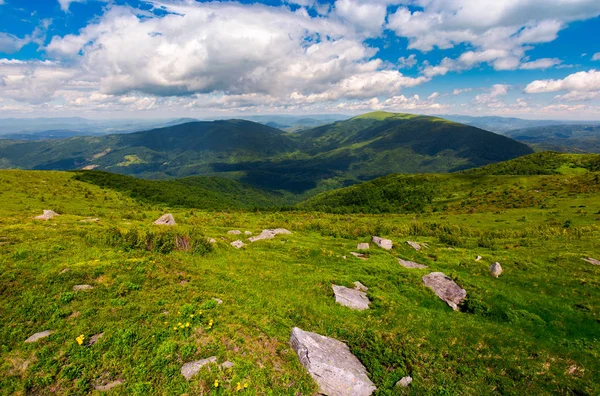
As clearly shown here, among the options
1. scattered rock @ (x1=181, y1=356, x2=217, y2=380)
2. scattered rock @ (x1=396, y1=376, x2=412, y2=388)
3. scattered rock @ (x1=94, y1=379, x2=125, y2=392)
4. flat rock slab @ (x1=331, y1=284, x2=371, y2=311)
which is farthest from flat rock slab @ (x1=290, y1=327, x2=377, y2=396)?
scattered rock @ (x1=94, y1=379, x2=125, y2=392)

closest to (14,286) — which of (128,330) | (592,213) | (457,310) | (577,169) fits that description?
(128,330)

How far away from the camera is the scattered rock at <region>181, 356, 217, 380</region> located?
1027cm

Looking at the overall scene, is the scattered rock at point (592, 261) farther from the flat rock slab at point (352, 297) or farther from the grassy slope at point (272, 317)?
the flat rock slab at point (352, 297)

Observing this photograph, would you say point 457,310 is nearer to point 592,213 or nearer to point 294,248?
point 294,248

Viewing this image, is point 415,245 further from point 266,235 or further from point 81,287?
point 81,287

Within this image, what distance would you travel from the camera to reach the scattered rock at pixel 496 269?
2365 cm

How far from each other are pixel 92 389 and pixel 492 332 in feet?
69.0

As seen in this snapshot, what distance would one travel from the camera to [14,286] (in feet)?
47.5

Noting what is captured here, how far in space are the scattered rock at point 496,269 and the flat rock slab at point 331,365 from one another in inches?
741

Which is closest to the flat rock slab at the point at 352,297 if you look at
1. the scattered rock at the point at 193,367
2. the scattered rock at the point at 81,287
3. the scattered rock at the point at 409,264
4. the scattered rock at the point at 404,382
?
the scattered rock at the point at 404,382

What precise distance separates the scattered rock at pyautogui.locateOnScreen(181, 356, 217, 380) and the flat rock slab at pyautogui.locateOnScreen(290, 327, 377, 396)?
4027 millimetres

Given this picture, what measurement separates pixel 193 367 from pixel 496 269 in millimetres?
26792

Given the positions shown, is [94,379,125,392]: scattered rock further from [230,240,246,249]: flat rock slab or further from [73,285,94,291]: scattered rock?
[230,240,246,249]: flat rock slab

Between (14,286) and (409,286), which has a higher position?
(14,286)
